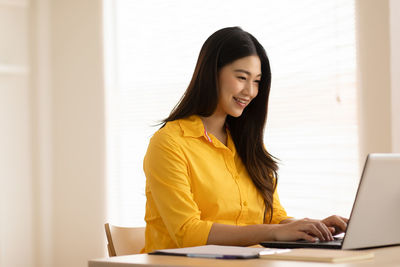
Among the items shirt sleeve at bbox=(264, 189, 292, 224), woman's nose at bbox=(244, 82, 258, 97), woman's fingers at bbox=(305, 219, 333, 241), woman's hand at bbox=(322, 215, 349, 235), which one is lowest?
shirt sleeve at bbox=(264, 189, 292, 224)

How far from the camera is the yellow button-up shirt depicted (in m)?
1.91

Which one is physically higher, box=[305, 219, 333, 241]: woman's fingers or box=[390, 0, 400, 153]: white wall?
box=[390, 0, 400, 153]: white wall

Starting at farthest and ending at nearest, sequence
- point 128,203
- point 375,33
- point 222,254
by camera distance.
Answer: point 128,203
point 375,33
point 222,254

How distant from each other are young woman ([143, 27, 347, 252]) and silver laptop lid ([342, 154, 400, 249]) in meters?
0.28

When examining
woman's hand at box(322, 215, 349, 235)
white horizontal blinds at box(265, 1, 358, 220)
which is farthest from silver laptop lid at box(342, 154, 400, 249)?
white horizontal blinds at box(265, 1, 358, 220)

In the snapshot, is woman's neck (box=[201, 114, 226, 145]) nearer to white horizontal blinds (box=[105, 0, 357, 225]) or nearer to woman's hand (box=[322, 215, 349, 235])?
woman's hand (box=[322, 215, 349, 235])

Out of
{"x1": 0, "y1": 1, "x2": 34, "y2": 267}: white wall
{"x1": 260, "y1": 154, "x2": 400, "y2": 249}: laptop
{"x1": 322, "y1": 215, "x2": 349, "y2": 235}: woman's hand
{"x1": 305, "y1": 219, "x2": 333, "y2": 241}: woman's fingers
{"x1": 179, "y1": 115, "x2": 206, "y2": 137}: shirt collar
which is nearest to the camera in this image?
{"x1": 260, "y1": 154, "x2": 400, "y2": 249}: laptop

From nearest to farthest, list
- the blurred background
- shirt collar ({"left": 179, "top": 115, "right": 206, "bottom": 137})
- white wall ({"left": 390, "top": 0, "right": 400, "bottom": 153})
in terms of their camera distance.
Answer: shirt collar ({"left": 179, "top": 115, "right": 206, "bottom": 137}), white wall ({"left": 390, "top": 0, "right": 400, "bottom": 153}), the blurred background

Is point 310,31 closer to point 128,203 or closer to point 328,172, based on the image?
point 328,172

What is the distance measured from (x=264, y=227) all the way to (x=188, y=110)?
623mm

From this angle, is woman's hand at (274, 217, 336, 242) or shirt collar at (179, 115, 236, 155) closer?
woman's hand at (274, 217, 336, 242)

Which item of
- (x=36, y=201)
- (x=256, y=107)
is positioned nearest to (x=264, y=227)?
(x=256, y=107)

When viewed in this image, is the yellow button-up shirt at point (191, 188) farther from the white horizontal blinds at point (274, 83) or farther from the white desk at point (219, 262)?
the white horizontal blinds at point (274, 83)

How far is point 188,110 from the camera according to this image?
224cm
